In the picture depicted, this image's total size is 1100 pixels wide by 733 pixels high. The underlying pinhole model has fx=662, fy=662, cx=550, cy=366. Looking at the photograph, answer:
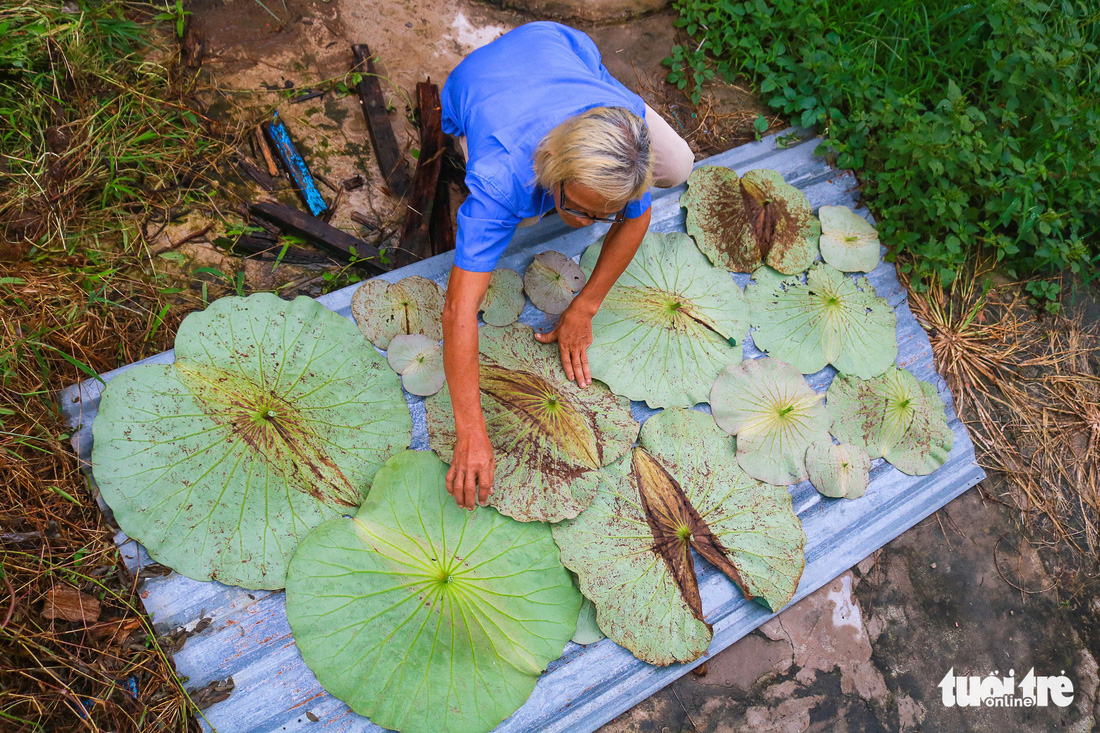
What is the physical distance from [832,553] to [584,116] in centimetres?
194

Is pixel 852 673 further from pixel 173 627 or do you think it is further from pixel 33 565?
pixel 33 565

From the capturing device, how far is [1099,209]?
3.21 metres

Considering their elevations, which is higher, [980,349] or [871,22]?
→ [871,22]

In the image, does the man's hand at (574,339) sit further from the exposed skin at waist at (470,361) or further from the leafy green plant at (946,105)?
the leafy green plant at (946,105)

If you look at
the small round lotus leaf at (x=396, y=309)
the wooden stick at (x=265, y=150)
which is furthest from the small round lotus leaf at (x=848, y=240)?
the wooden stick at (x=265, y=150)

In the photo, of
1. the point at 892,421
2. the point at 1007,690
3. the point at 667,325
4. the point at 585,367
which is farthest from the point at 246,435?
the point at 1007,690

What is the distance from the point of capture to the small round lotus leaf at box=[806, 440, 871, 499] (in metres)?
2.68

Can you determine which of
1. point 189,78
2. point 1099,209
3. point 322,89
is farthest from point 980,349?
point 189,78

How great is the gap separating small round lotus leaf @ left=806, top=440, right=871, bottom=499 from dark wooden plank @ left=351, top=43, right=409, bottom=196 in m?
2.13

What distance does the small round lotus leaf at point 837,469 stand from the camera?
2680 millimetres

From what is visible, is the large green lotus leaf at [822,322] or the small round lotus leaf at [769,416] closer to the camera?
the small round lotus leaf at [769,416]

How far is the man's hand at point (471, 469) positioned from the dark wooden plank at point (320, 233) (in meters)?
1.08

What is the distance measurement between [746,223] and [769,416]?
3.07 ft

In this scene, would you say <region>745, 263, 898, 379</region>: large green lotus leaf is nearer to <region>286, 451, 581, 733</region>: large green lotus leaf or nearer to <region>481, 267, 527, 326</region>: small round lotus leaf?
<region>481, 267, 527, 326</region>: small round lotus leaf
